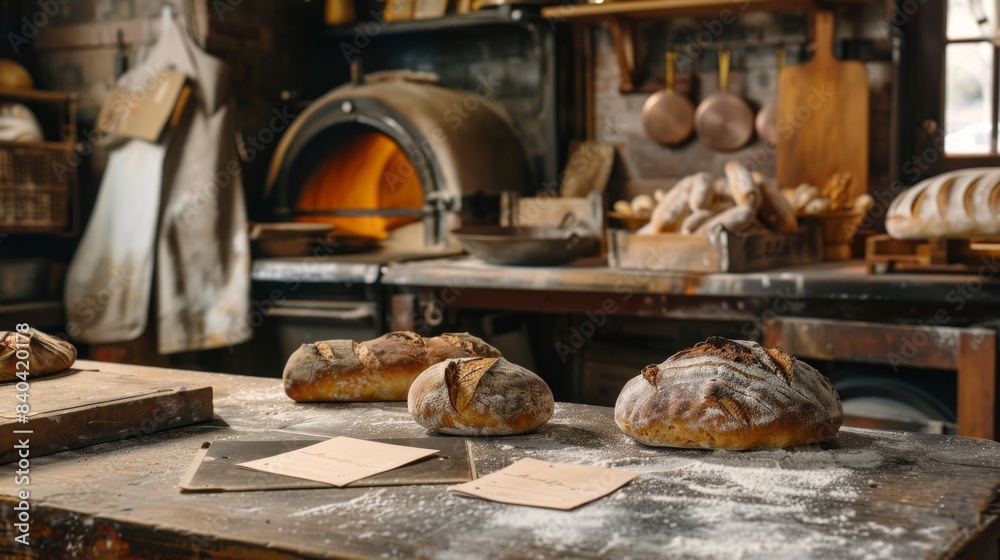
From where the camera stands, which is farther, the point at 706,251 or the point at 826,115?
the point at 826,115

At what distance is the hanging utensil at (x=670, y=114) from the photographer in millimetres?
4547

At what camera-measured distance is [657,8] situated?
13.7ft

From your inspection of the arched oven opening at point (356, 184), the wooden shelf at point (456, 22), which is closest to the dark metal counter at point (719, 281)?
the arched oven opening at point (356, 184)

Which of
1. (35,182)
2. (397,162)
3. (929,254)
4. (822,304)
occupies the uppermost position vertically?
(397,162)

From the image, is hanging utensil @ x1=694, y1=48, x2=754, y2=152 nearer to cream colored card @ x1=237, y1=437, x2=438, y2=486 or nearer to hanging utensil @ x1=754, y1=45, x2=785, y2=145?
hanging utensil @ x1=754, y1=45, x2=785, y2=145

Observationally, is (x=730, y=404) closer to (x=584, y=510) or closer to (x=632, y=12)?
(x=584, y=510)

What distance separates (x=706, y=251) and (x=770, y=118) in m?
1.28

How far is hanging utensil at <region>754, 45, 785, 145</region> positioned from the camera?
4.35 meters

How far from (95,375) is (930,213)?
2442 millimetres

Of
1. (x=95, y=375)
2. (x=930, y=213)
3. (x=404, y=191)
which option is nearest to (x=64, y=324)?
(x=404, y=191)

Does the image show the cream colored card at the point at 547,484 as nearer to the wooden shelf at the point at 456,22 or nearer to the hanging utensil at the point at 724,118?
the hanging utensil at the point at 724,118

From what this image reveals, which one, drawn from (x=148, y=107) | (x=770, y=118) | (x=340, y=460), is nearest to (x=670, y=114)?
(x=770, y=118)

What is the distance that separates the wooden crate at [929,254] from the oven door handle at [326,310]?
1.91 meters

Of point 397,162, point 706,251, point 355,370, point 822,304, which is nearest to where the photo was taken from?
point 355,370
